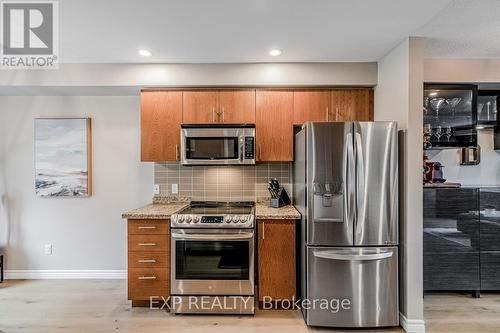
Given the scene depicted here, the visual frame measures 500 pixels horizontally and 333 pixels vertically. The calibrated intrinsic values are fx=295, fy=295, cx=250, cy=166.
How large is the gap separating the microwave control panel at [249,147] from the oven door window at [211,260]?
893 millimetres

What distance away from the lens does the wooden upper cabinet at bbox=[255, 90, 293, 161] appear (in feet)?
10.6

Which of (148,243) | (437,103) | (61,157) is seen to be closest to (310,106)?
(437,103)

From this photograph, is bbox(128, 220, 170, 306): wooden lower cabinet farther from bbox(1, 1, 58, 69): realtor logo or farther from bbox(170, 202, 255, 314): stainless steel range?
bbox(1, 1, 58, 69): realtor logo

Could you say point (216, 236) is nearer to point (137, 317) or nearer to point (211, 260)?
point (211, 260)

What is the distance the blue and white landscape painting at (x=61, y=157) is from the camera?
3.52m

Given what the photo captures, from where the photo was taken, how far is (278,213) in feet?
9.34

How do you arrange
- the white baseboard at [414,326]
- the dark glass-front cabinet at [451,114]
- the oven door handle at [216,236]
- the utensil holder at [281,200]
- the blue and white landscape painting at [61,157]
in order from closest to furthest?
the white baseboard at [414,326], the oven door handle at [216,236], the dark glass-front cabinet at [451,114], the utensil holder at [281,200], the blue and white landscape painting at [61,157]

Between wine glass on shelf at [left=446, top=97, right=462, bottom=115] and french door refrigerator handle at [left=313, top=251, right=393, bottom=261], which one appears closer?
french door refrigerator handle at [left=313, top=251, right=393, bottom=261]

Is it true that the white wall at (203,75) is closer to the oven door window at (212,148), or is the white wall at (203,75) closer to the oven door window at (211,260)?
the oven door window at (212,148)

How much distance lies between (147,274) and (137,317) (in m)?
0.37

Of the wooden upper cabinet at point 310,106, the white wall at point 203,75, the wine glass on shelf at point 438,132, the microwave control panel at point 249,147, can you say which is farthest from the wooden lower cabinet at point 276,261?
the wine glass on shelf at point 438,132

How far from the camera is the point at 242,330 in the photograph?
2.48 meters

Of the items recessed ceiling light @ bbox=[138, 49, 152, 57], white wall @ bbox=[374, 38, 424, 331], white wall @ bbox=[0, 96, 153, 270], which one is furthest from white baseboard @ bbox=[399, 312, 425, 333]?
recessed ceiling light @ bbox=[138, 49, 152, 57]

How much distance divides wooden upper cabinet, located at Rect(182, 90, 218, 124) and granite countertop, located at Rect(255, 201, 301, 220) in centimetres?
110
